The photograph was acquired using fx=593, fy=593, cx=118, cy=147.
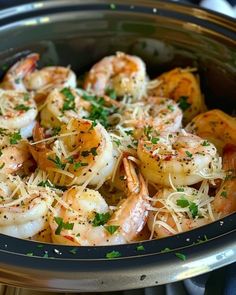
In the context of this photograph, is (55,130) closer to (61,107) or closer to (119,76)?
(61,107)

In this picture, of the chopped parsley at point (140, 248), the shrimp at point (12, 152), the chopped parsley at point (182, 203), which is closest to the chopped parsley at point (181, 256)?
the chopped parsley at point (140, 248)

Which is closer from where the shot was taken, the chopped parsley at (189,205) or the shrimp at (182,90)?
the chopped parsley at (189,205)

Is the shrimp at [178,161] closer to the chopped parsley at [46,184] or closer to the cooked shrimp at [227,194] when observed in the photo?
the cooked shrimp at [227,194]

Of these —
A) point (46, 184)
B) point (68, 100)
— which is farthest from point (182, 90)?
point (46, 184)

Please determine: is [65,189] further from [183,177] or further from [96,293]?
[96,293]

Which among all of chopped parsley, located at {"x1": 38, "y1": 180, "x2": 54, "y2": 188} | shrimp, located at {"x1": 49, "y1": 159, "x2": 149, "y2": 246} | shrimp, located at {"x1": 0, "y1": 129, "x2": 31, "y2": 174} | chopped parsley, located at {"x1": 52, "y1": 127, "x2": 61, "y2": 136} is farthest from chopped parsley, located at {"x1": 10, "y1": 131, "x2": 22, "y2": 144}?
shrimp, located at {"x1": 49, "y1": 159, "x2": 149, "y2": 246}

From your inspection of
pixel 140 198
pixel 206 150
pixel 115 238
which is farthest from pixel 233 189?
pixel 115 238
